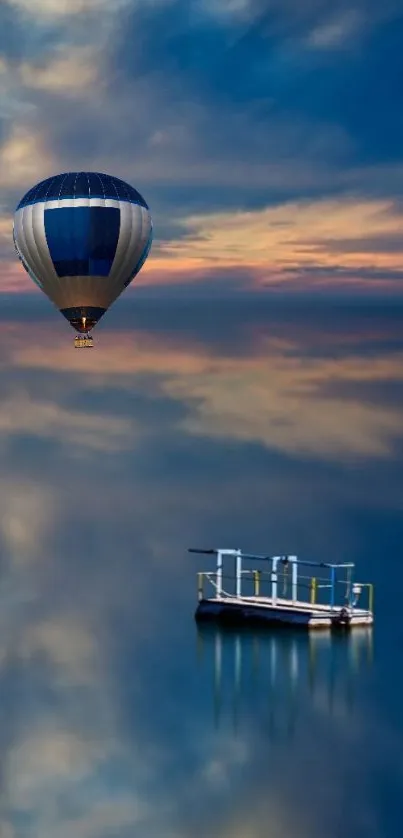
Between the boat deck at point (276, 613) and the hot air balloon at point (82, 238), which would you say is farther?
the hot air balloon at point (82, 238)

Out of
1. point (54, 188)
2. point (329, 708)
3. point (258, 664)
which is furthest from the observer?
point (54, 188)

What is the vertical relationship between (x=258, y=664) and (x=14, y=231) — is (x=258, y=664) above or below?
below

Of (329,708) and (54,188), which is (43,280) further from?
(329,708)

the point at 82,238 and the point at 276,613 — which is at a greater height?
the point at 82,238

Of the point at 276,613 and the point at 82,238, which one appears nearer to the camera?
the point at 276,613

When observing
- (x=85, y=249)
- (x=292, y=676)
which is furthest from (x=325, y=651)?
(x=85, y=249)

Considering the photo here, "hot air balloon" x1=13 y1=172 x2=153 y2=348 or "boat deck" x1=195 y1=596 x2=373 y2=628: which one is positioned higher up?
"hot air balloon" x1=13 y1=172 x2=153 y2=348

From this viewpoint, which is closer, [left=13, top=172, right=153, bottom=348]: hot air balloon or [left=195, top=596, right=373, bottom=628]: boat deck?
[left=195, top=596, right=373, bottom=628]: boat deck

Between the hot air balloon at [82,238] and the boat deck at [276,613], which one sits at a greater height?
the hot air balloon at [82,238]
